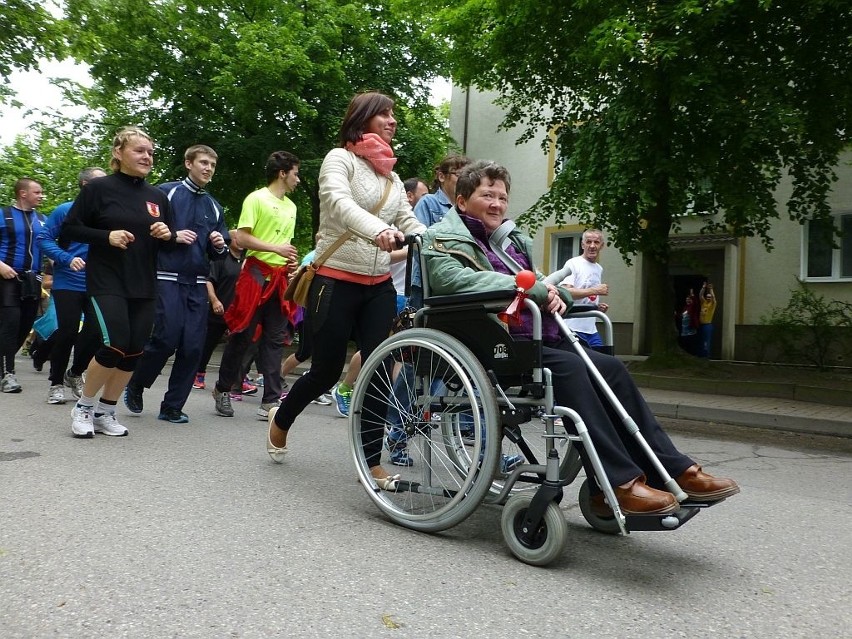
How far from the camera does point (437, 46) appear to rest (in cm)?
1970

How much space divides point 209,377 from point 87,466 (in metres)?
6.57

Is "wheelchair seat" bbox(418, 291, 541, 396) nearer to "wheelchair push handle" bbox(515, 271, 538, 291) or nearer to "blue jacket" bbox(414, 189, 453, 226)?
"wheelchair push handle" bbox(515, 271, 538, 291)

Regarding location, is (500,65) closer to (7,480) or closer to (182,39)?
(182,39)

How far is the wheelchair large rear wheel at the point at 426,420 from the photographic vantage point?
2873mm

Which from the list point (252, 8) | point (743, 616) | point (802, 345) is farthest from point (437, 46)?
point (743, 616)

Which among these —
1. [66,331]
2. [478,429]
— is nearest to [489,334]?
[478,429]

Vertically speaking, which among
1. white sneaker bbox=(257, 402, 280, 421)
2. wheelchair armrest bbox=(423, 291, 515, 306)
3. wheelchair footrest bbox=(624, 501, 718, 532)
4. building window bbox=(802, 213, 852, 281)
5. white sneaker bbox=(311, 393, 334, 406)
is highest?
building window bbox=(802, 213, 852, 281)

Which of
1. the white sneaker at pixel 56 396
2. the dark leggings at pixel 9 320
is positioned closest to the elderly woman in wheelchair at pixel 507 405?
the white sneaker at pixel 56 396

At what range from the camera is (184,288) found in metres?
6.09

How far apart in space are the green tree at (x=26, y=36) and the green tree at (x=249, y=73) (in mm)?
625

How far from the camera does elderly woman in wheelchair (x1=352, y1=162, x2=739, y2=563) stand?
108 inches

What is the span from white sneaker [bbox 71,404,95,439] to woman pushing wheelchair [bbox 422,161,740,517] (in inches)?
116

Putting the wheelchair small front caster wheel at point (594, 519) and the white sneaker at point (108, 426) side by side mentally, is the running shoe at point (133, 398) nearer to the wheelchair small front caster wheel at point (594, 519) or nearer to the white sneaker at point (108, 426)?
the white sneaker at point (108, 426)

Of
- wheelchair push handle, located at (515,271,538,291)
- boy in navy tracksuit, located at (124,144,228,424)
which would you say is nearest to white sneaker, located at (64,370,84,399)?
boy in navy tracksuit, located at (124,144,228,424)
